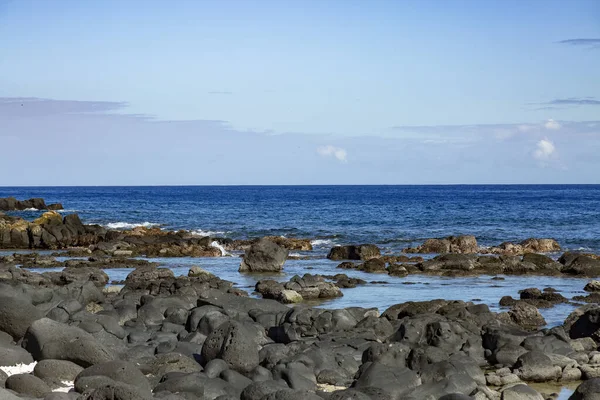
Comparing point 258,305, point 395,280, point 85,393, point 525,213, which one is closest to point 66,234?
point 395,280

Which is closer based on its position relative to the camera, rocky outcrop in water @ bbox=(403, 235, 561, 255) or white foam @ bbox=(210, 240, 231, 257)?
rocky outcrop in water @ bbox=(403, 235, 561, 255)

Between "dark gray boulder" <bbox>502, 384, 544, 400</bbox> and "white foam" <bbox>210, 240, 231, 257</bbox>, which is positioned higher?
"dark gray boulder" <bbox>502, 384, 544, 400</bbox>

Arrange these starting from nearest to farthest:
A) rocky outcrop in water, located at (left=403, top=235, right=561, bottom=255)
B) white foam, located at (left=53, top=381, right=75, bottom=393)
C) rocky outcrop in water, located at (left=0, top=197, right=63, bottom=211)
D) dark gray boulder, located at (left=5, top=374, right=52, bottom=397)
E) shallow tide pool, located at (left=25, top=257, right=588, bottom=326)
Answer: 1. dark gray boulder, located at (left=5, top=374, right=52, bottom=397)
2. white foam, located at (left=53, top=381, right=75, bottom=393)
3. shallow tide pool, located at (left=25, top=257, right=588, bottom=326)
4. rocky outcrop in water, located at (left=403, top=235, right=561, bottom=255)
5. rocky outcrop in water, located at (left=0, top=197, right=63, bottom=211)

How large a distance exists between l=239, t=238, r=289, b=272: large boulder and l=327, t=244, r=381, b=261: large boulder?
5.46 m

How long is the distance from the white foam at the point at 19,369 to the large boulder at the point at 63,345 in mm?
258

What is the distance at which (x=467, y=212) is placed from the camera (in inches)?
2872

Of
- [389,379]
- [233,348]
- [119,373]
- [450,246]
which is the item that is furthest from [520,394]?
[450,246]

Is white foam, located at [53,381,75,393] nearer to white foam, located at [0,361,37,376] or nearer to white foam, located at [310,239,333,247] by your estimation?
white foam, located at [0,361,37,376]

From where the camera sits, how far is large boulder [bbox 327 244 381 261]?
121 ft

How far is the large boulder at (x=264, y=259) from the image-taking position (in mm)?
32125

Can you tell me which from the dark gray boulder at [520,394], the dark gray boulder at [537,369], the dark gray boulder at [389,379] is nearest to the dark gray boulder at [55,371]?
the dark gray boulder at [389,379]

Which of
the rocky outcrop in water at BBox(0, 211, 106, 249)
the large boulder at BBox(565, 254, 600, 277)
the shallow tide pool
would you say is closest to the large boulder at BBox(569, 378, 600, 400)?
the shallow tide pool

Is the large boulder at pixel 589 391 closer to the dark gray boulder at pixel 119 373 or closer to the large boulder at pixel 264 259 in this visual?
the dark gray boulder at pixel 119 373

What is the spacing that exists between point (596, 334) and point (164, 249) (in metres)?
26.4
